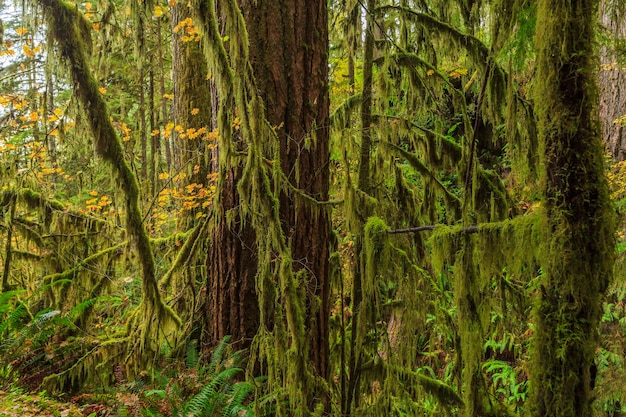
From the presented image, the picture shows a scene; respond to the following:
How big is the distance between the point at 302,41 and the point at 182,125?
3669 millimetres

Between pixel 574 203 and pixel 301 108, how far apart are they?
8.48ft

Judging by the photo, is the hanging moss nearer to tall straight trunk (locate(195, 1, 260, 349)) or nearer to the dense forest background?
the dense forest background

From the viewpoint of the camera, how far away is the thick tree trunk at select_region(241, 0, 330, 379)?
3.76m

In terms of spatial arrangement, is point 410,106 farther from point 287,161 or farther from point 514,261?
point 514,261

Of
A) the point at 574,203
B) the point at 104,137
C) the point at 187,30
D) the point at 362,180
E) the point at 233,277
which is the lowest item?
the point at 233,277

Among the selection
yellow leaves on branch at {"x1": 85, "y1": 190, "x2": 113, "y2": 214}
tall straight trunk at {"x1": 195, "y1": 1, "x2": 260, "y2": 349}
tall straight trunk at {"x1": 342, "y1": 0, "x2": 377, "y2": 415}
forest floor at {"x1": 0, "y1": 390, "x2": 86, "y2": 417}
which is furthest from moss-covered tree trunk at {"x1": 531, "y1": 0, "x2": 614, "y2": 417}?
yellow leaves on branch at {"x1": 85, "y1": 190, "x2": 113, "y2": 214}

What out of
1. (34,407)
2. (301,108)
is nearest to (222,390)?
(34,407)

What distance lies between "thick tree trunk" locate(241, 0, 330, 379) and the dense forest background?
18mm

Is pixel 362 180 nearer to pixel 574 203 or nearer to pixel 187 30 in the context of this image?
pixel 574 203

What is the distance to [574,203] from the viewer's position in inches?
65.7

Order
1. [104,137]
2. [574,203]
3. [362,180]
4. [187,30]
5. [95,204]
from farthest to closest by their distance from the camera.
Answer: [95,204] < [187,30] < [362,180] < [104,137] < [574,203]

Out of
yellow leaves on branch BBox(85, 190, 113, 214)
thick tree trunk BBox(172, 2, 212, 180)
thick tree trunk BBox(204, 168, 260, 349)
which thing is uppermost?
thick tree trunk BBox(172, 2, 212, 180)

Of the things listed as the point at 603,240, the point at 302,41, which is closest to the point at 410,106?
the point at 302,41

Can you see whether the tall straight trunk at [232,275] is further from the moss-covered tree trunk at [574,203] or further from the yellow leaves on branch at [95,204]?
the yellow leaves on branch at [95,204]
